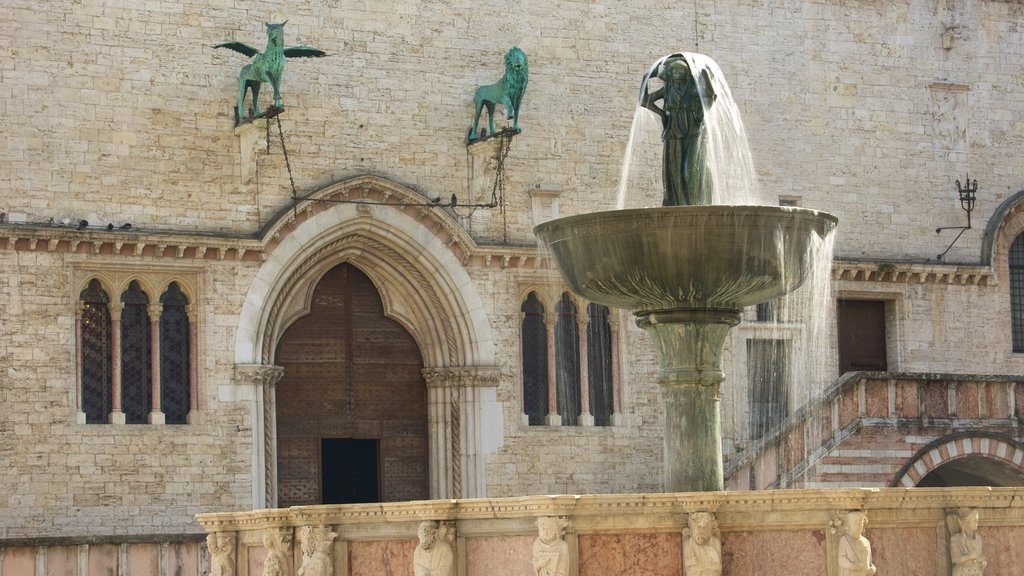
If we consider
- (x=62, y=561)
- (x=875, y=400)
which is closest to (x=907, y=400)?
(x=875, y=400)

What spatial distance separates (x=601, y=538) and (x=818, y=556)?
5.52 feet

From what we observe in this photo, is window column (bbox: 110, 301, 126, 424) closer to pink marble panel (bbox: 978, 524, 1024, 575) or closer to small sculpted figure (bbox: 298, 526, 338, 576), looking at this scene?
small sculpted figure (bbox: 298, 526, 338, 576)

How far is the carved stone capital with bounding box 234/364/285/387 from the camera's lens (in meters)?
26.0

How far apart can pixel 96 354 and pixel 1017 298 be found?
46.9ft

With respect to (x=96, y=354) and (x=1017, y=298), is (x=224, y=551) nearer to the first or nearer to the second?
(x=96, y=354)

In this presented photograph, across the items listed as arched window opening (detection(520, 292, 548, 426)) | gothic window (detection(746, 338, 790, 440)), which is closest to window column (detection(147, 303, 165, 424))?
arched window opening (detection(520, 292, 548, 426))

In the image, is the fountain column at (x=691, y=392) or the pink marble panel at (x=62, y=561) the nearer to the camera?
the fountain column at (x=691, y=392)

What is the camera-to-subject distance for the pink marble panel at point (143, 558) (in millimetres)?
23562

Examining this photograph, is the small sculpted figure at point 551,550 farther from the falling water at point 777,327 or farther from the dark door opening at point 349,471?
the dark door opening at point 349,471

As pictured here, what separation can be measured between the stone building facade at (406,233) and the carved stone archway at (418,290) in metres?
0.04

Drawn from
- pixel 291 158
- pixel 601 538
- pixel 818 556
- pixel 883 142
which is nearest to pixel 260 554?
pixel 601 538

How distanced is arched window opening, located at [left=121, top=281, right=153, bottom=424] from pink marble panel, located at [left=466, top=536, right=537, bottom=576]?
10448 millimetres

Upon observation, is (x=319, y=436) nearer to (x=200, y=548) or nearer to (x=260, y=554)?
(x=200, y=548)

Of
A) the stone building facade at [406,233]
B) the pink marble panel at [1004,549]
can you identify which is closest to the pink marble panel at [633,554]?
the pink marble panel at [1004,549]
